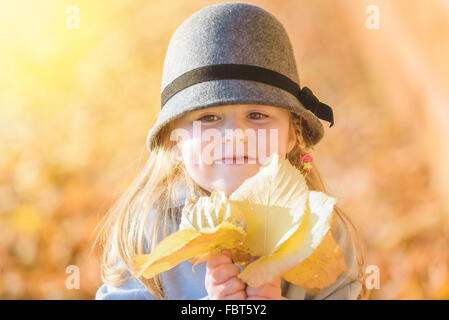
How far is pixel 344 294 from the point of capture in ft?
3.29

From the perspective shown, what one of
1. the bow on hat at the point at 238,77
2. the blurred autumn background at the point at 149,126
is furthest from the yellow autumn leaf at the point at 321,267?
the blurred autumn background at the point at 149,126

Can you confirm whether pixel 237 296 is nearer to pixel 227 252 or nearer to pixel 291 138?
pixel 227 252

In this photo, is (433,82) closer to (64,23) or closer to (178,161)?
(178,161)

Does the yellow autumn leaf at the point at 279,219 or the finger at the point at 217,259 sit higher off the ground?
the yellow autumn leaf at the point at 279,219

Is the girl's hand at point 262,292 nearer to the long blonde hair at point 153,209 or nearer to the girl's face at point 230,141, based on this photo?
the girl's face at point 230,141

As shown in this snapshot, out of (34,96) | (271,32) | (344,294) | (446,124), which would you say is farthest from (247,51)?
(446,124)

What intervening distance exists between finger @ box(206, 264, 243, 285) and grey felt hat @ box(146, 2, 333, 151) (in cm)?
33

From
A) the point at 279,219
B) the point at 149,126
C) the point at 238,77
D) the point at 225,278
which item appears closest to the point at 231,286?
the point at 225,278

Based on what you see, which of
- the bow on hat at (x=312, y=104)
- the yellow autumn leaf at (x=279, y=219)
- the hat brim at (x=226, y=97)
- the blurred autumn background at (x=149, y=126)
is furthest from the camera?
the blurred autumn background at (x=149, y=126)

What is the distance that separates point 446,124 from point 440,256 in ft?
1.72

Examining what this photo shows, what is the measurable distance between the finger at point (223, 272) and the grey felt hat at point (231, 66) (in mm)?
328

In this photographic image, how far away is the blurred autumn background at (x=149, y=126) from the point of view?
63.1 inches

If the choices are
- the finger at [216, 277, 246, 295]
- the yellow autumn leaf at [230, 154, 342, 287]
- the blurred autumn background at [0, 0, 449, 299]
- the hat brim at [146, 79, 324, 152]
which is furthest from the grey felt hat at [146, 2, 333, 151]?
the blurred autumn background at [0, 0, 449, 299]

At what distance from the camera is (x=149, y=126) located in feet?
5.33
